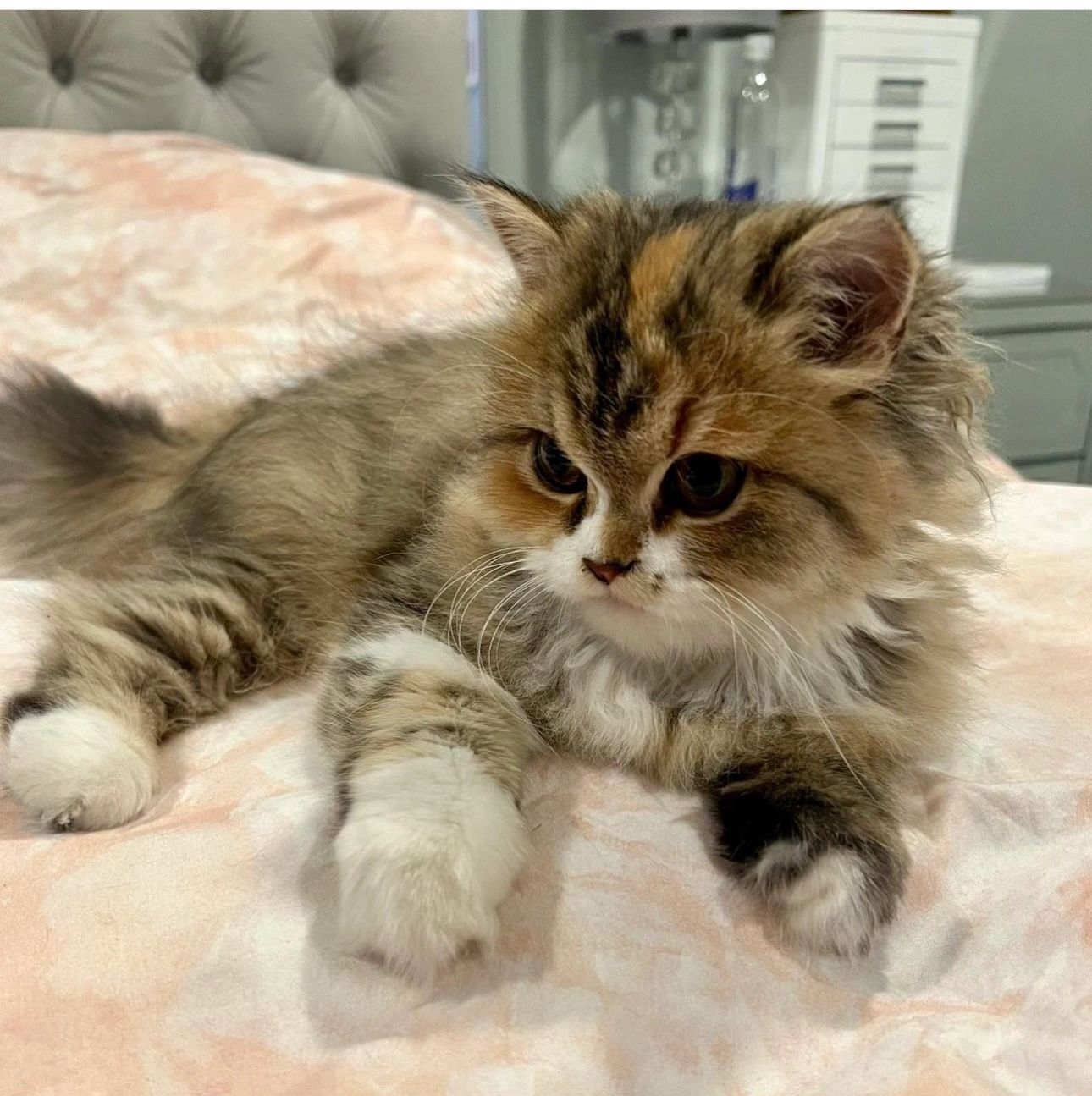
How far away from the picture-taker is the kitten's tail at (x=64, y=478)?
61.5 inches

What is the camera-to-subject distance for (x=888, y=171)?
9.58 feet

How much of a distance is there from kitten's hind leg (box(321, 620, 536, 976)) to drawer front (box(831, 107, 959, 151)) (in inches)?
93.1

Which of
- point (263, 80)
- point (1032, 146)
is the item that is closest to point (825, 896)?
point (263, 80)

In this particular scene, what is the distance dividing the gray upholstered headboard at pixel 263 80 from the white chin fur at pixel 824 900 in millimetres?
2577

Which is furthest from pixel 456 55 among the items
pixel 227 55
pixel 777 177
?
pixel 777 177

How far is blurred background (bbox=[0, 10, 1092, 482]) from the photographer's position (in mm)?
2643

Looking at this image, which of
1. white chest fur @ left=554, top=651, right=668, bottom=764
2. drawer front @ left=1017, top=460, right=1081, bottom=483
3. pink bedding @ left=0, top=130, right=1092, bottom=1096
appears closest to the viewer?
pink bedding @ left=0, top=130, right=1092, bottom=1096

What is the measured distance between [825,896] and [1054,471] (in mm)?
2836

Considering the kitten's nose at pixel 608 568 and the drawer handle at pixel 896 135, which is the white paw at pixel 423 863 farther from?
the drawer handle at pixel 896 135

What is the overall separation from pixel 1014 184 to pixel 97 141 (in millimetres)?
3200

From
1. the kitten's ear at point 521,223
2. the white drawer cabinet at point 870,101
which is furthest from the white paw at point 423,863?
the white drawer cabinet at point 870,101

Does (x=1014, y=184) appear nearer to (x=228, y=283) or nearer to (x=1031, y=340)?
(x=1031, y=340)

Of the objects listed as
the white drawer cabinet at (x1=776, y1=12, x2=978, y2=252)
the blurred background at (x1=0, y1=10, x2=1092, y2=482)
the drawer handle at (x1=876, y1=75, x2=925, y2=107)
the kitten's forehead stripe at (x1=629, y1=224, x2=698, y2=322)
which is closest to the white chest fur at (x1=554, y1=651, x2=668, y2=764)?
the kitten's forehead stripe at (x1=629, y1=224, x2=698, y2=322)

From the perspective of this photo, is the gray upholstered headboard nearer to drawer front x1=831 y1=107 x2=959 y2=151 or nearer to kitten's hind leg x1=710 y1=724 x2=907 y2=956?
drawer front x1=831 y1=107 x2=959 y2=151
